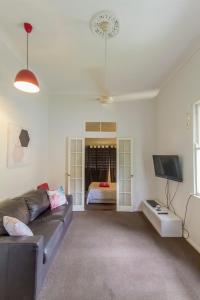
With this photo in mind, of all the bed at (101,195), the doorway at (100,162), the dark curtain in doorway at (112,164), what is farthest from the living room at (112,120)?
the dark curtain in doorway at (112,164)

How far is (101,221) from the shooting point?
457 centimetres

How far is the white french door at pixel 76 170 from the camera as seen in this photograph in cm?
561

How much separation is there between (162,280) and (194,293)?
1.20ft

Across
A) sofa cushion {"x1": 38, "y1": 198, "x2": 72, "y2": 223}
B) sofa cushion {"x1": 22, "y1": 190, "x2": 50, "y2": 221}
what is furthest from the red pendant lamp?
sofa cushion {"x1": 38, "y1": 198, "x2": 72, "y2": 223}

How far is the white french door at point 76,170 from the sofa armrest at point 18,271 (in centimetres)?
366

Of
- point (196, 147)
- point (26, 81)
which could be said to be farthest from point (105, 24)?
point (196, 147)

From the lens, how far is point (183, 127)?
12.3 feet

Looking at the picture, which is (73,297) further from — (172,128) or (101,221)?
(172,128)

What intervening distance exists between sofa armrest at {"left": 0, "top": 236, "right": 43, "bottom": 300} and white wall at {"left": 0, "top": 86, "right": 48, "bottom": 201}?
4.16 feet

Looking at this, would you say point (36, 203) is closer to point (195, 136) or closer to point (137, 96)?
point (195, 136)

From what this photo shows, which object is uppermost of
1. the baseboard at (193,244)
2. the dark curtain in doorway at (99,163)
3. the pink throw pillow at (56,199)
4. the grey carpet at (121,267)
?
the dark curtain in doorway at (99,163)

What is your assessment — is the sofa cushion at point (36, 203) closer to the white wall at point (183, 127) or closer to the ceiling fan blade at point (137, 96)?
the white wall at point (183, 127)

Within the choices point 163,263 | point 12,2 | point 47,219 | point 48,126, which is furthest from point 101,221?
point 12,2

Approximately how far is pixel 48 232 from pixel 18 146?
66.9 inches
